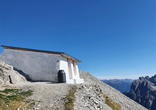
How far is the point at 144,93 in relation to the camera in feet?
422

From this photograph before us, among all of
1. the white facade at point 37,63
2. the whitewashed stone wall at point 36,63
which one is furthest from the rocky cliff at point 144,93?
the whitewashed stone wall at point 36,63

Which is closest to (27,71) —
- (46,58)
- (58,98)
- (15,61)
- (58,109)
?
(15,61)

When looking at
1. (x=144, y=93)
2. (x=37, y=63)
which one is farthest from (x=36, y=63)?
(x=144, y=93)

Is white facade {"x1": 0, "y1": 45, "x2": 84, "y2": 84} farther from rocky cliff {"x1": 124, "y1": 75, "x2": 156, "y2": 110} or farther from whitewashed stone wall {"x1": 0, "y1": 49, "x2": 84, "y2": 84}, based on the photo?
rocky cliff {"x1": 124, "y1": 75, "x2": 156, "y2": 110}

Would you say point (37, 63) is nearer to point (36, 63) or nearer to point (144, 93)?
point (36, 63)

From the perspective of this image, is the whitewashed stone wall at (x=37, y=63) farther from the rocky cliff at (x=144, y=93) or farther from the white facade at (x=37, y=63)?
the rocky cliff at (x=144, y=93)

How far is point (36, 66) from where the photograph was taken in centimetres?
1612

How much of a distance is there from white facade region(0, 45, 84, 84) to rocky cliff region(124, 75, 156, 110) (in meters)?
114

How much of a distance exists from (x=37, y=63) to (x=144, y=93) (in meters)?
153

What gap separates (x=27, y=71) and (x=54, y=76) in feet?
15.3

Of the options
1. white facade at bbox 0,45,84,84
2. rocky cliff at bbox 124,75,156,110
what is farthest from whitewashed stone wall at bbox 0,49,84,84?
rocky cliff at bbox 124,75,156,110

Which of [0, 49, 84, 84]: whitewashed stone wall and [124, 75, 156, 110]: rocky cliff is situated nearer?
[0, 49, 84, 84]: whitewashed stone wall

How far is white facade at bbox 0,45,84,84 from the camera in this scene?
1564cm

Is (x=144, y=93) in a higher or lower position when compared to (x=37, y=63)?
lower
